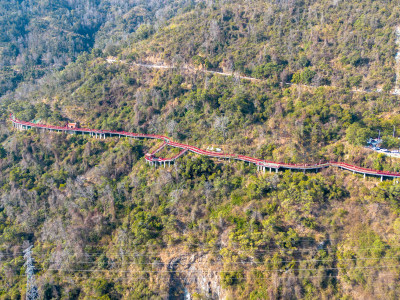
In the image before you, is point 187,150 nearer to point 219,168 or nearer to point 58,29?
point 219,168

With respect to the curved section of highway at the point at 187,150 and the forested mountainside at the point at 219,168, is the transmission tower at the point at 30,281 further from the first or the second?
the curved section of highway at the point at 187,150

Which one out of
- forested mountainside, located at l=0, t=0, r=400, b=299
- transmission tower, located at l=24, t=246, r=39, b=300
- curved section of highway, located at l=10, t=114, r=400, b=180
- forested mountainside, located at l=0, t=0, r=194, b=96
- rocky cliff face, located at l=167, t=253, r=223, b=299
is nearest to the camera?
transmission tower, located at l=24, t=246, r=39, b=300

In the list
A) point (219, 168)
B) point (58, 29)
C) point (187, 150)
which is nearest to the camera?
point (219, 168)

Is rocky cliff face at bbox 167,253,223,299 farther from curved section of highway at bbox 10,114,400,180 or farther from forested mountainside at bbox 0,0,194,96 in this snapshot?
forested mountainside at bbox 0,0,194,96

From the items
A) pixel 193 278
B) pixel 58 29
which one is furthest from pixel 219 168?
pixel 58 29

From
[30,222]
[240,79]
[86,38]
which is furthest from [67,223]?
[86,38]

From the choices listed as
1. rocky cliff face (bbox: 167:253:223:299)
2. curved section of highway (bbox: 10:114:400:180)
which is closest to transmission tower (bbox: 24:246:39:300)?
rocky cliff face (bbox: 167:253:223:299)

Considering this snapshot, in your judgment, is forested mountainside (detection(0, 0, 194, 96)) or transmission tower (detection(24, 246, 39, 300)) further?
forested mountainside (detection(0, 0, 194, 96))

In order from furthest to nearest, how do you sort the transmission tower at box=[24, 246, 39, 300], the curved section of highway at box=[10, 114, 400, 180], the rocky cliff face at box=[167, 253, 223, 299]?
the curved section of highway at box=[10, 114, 400, 180] < the rocky cliff face at box=[167, 253, 223, 299] < the transmission tower at box=[24, 246, 39, 300]

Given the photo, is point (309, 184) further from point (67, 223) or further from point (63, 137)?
point (63, 137)
